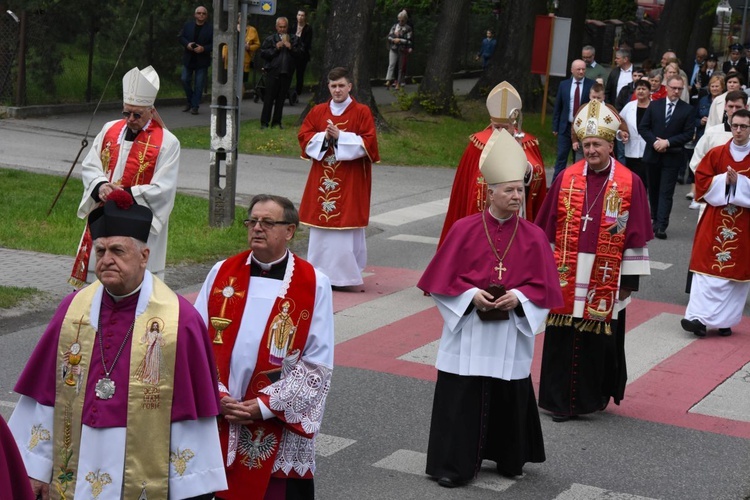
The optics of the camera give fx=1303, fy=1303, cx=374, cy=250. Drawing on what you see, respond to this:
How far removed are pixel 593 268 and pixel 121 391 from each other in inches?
189

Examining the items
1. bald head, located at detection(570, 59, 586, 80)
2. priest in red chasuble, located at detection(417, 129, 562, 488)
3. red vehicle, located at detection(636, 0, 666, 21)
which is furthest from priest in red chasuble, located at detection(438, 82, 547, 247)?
red vehicle, located at detection(636, 0, 666, 21)

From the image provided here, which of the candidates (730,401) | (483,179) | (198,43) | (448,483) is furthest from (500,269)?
(198,43)

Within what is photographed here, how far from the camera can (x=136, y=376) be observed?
4.84m

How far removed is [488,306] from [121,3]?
780 inches

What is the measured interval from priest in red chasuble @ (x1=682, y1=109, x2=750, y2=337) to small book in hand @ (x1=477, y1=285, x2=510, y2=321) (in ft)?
16.2

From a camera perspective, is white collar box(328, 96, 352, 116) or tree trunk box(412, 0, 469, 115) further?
tree trunk box(412, 0, 469, 115)

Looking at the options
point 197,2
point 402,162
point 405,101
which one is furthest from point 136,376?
point 197,2

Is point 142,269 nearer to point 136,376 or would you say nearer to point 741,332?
point 136,376

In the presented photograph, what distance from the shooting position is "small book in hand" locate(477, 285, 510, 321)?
722cm

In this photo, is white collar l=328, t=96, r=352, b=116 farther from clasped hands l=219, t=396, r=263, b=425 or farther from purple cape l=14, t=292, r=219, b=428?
purple cape l=14, t=292, r=219, b=428

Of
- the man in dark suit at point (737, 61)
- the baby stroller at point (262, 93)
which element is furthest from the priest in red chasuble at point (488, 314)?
the man in dark suit at point (737, 61)

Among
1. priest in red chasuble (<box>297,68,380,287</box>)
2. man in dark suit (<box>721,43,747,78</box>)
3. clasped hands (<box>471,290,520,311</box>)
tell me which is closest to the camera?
clasped hands (<box>471,290,520,311</box>)

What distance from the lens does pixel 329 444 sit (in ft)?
26.7

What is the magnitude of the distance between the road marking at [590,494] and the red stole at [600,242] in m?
1.67
